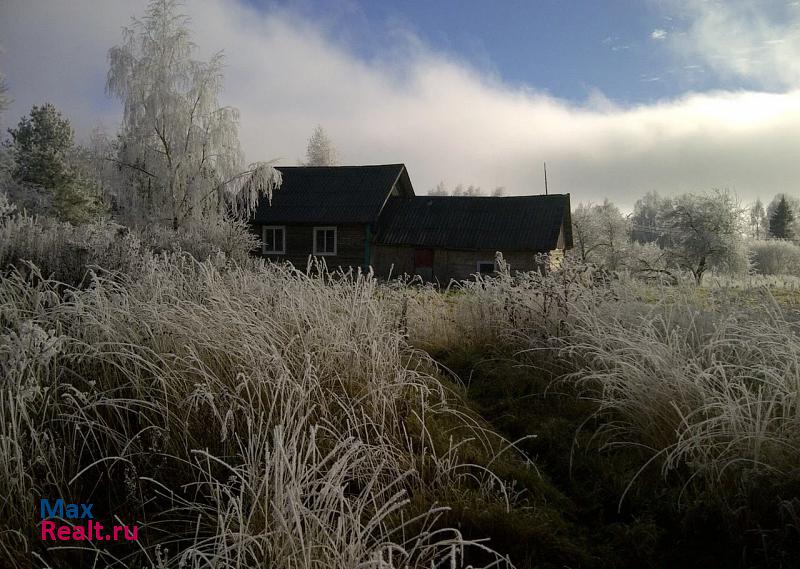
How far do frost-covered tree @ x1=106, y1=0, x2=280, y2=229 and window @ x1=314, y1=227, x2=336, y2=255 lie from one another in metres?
3.70

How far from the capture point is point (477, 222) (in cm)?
2331

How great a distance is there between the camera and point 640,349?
3.71 m

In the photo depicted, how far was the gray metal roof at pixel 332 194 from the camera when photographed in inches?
936

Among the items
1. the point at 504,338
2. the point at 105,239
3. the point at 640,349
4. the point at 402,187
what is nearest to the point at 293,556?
the point at 640,349

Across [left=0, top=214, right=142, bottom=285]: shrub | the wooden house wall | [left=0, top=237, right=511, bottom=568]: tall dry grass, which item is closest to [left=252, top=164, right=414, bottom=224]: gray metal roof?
the wooden house wall

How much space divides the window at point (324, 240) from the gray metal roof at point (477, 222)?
214 cm

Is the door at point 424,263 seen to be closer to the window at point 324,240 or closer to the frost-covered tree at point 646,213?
the window at point 324,240

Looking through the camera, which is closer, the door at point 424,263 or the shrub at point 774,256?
the door at point 424,263

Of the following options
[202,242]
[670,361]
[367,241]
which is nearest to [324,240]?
[367,241]

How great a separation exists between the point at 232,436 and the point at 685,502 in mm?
2432

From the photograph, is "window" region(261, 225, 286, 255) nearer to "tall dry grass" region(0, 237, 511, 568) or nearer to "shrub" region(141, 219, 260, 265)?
"shrub" region(141, 219, 260, 265)

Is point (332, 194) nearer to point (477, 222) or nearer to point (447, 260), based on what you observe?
point (447, 260)

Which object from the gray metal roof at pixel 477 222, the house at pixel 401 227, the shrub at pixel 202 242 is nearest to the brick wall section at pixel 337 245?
the house at pixel 401 227

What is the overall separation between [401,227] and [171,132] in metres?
9.96
